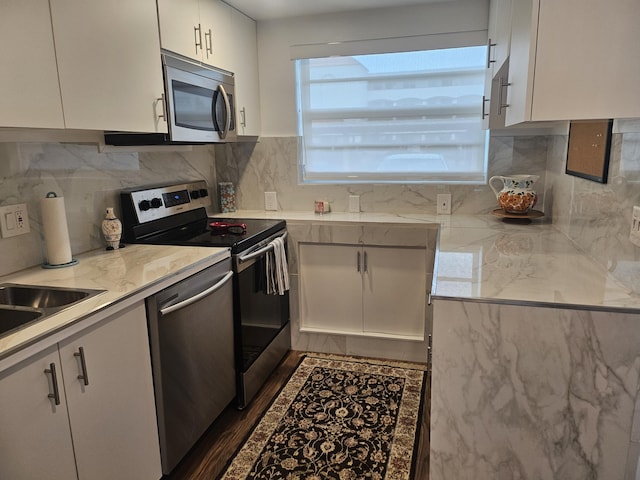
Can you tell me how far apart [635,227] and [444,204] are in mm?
1577

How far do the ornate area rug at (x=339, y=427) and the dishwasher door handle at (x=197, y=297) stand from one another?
74 centimetres

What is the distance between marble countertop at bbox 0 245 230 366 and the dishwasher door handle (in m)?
0.09

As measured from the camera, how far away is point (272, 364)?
2762 mm

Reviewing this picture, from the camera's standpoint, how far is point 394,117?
9.93 ft

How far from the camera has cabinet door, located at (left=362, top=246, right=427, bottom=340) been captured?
2.78 metres

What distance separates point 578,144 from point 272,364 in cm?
202

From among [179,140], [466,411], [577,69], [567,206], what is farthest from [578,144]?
[179,140]

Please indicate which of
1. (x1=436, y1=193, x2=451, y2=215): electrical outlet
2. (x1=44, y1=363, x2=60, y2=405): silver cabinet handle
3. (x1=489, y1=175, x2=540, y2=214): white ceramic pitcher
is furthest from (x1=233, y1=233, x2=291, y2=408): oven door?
(x1=489, y1=175, x2=540, y2=214): white ceramic pitcher

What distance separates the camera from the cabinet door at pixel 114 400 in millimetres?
1386

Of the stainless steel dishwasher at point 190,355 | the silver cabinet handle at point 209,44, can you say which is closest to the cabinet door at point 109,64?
the silver cabinet handle at point 209,44

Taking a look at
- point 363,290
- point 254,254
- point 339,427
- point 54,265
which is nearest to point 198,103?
point 254,254

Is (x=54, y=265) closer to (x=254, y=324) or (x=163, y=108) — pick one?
(x=163, y=108)

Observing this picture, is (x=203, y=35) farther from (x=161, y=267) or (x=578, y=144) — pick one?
(x=578, y=144)

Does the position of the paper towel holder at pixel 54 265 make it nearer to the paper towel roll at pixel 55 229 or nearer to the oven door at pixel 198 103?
the paper towel roll at pixel 55 229
